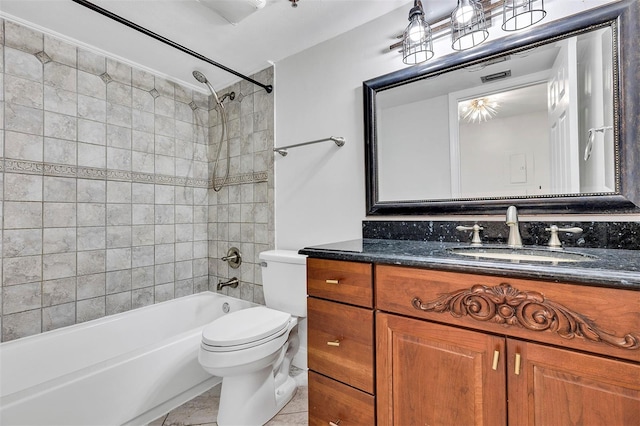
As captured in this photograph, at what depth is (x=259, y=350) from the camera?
1.38 meters

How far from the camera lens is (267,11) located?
1.58 m

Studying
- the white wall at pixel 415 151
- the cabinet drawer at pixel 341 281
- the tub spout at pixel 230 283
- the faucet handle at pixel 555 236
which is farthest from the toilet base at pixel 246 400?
the faucet handle at pixel 555 236

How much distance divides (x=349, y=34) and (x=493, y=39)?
81 centimetres

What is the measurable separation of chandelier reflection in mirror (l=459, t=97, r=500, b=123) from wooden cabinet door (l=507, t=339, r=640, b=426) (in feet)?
3.18

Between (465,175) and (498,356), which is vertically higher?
(465,175)

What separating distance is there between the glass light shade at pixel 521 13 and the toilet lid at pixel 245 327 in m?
1.68

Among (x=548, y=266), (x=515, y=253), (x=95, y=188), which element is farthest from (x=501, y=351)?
(x=95, y=188)

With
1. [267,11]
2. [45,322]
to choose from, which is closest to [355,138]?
[267,11]

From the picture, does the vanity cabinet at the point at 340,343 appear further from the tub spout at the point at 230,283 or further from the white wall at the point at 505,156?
the tub spout at the point at 230,283

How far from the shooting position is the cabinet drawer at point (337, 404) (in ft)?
3.26

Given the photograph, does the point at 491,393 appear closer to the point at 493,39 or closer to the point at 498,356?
the point at 498,356

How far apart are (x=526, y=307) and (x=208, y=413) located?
162 centimetres

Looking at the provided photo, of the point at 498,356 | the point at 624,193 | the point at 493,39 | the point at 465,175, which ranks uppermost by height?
the point at 493,39

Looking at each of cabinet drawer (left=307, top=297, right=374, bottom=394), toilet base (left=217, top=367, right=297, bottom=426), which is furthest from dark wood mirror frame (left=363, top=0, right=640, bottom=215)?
toilet base (left=217, top=367, right=297, bottom=426)
